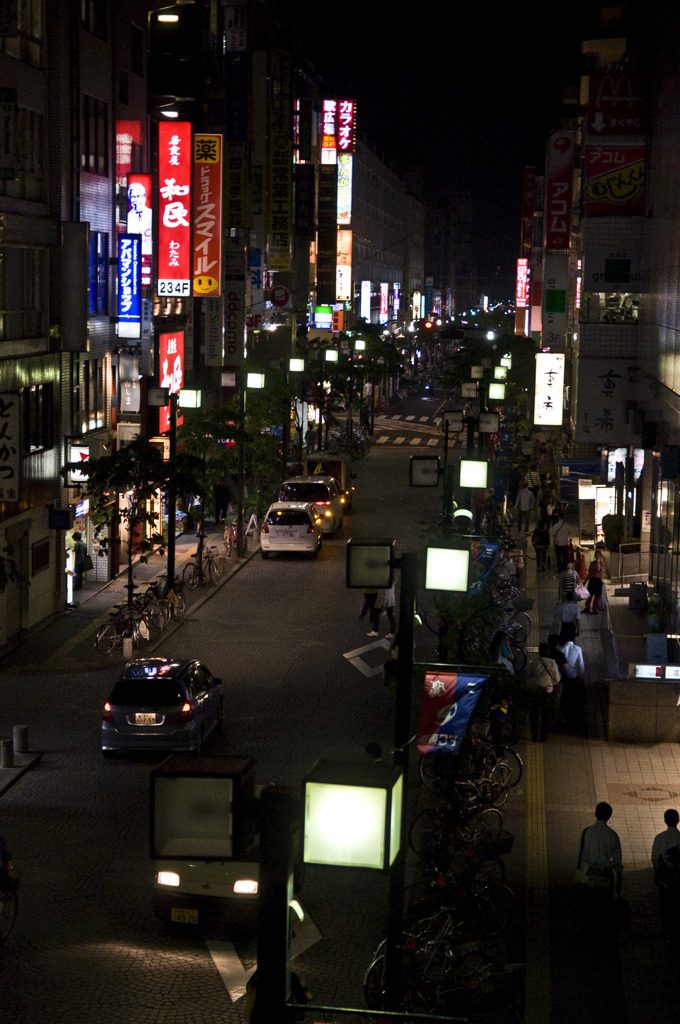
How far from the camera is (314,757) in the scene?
20.2 meters

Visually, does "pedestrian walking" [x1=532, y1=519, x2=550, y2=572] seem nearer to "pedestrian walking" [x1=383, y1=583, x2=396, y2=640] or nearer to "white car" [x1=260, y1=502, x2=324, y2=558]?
"white car" [x1=260, y1=502, x2=324, y2=558]

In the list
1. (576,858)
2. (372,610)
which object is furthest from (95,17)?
(576,858)

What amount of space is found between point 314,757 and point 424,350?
417 feet

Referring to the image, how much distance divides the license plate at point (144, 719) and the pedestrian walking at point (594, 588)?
1387 centimetres

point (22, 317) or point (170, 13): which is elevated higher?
point (170, 13)

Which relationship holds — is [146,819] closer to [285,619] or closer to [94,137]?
[285,619]

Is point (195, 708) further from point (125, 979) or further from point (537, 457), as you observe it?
point (537, 457)

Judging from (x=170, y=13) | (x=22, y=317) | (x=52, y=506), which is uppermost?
(x=170, y=13)

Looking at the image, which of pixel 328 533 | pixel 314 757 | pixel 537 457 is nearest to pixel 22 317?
pixel 314 757

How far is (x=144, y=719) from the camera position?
64.7 ft

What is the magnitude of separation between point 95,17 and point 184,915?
26.1 meters

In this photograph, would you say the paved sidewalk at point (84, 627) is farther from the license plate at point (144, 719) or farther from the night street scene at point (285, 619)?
the license plate at point (144, 719)

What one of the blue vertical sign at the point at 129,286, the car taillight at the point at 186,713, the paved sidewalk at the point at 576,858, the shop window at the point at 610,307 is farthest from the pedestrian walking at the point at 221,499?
the car taillight at the point at 186,713

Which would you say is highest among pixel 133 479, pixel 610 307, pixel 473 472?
pixel 610 307
